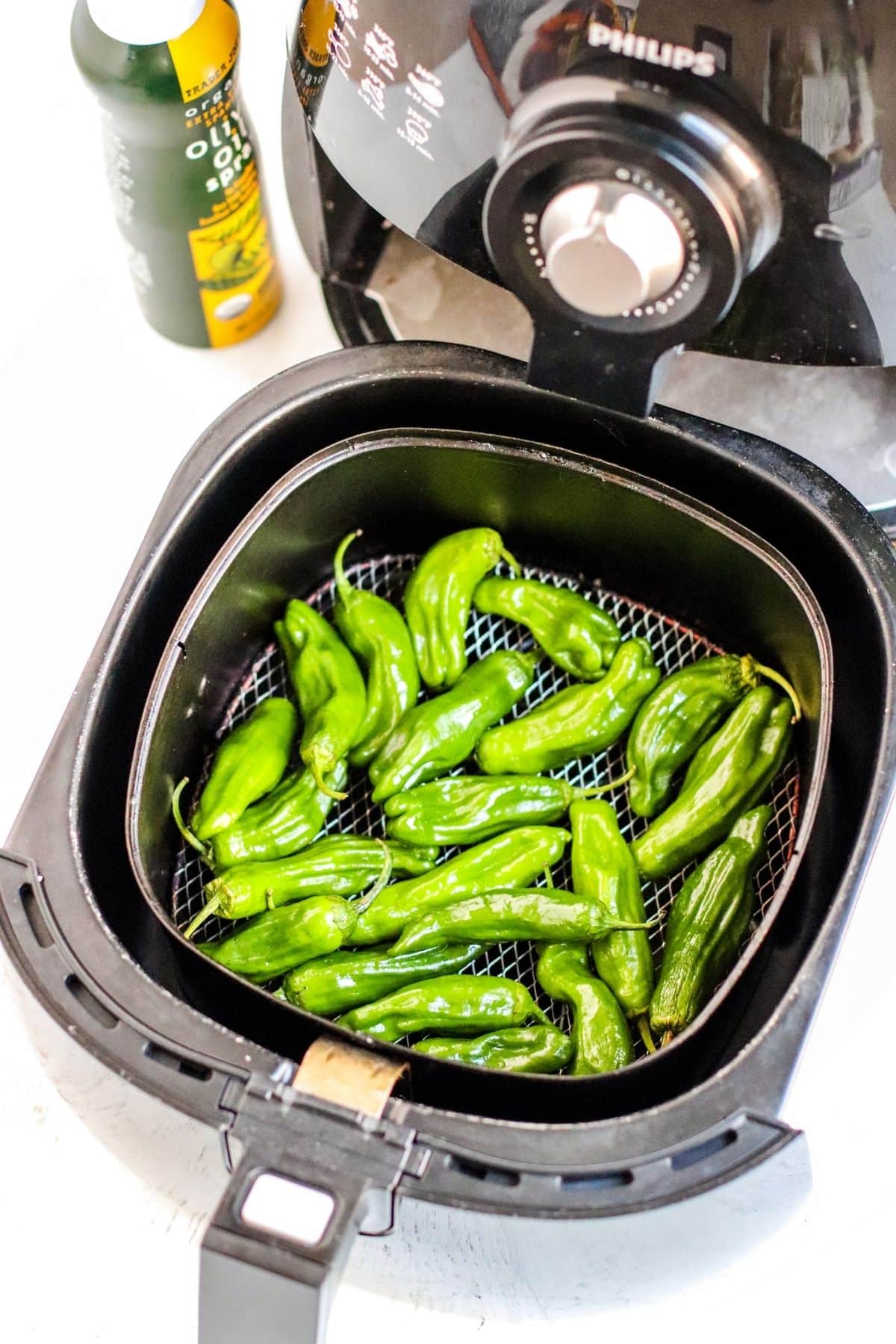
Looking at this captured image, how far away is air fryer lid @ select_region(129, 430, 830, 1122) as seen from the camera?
37.8 inches

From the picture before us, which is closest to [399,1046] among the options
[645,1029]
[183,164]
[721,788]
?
[645,1029]

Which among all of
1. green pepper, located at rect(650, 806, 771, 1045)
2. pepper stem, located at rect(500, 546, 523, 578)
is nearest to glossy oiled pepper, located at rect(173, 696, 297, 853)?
pepper stem, located at rect(500, 546, 523, 578)

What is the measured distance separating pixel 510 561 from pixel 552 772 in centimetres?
18

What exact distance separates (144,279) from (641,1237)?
885 millimetres

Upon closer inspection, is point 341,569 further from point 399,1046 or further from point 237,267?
point 399,1046

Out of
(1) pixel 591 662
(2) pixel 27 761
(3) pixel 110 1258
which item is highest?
(1) pixel 591 662

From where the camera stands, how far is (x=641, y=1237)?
737mm

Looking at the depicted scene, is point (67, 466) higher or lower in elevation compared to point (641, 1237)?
higher

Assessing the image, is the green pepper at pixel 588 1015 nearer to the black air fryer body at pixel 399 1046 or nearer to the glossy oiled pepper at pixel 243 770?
the black air fryer body at pixel 399 1046

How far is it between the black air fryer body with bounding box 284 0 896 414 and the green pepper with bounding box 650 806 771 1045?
1.12ft

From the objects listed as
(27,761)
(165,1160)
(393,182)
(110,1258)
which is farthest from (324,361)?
(110,1258)

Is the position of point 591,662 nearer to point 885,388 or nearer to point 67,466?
point 885,388

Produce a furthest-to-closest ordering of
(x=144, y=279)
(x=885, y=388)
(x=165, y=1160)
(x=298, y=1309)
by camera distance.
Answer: (x=144, y=279) < (x=885, y=388) < (x=165, y=1160) < (x=298, y=1309)

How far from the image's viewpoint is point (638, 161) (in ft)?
2.23
